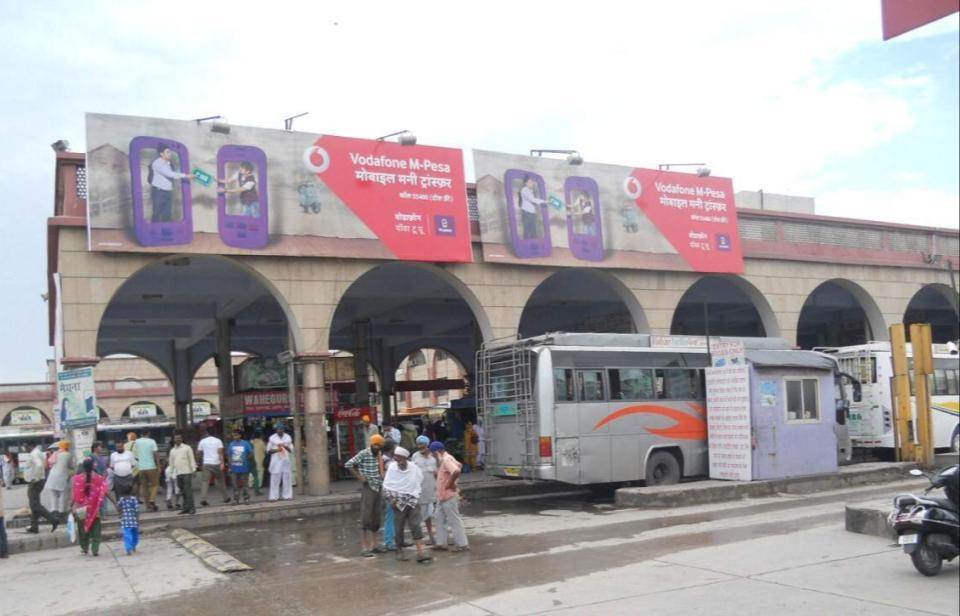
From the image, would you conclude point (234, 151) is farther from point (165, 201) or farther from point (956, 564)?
point (956, 564)

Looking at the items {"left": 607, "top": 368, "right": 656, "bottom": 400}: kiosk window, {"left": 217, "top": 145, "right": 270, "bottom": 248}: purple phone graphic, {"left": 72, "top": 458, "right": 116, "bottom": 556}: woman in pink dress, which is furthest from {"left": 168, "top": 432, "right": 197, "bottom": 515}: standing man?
{"left": 607, "top": 368, "right": 656, "bottom": 400}: kiosk window

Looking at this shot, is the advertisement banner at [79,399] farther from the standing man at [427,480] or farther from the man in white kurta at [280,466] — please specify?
the standing man at [427,480]

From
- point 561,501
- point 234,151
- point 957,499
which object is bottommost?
point 561,501

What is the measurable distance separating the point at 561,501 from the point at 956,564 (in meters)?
9.62

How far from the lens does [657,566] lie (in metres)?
9.93

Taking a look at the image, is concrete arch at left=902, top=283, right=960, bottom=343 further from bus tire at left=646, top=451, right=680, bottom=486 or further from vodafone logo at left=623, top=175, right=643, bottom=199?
bus tire at left=646, top=451, right=680, bottom=486

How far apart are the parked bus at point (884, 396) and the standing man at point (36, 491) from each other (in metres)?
18.3

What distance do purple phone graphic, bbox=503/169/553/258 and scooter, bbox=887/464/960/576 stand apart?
13.2 meters

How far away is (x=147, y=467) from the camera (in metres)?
18.1

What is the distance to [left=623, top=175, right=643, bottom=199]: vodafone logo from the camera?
22.6m

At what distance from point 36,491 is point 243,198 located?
6.76 meters

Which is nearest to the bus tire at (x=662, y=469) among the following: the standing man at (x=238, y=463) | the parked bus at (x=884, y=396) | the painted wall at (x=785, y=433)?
the painted wall at (x=785, y=433)

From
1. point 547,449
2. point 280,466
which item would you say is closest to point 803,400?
point 547,449

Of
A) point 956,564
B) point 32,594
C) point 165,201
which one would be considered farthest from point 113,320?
point 956,564
